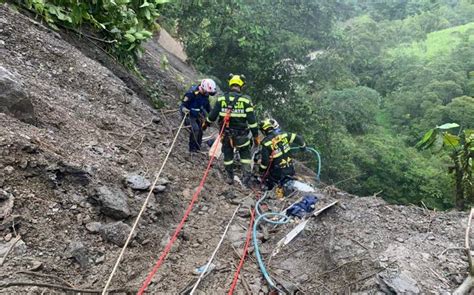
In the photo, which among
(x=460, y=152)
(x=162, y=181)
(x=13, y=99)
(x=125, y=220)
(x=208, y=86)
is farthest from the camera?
(x=208, y=86)

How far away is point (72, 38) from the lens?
7.02m

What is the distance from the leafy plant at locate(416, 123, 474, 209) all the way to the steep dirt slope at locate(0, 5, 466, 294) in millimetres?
922

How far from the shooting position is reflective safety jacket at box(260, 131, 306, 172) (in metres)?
6.20

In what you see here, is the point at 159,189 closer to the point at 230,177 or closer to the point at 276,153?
the point at 230,177

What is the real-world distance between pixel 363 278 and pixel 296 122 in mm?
8570

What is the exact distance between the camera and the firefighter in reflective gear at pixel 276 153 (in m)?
6.21

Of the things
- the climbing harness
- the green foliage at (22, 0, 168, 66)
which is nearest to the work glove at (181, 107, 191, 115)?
the climbing harness

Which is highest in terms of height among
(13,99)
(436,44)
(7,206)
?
(436,44)

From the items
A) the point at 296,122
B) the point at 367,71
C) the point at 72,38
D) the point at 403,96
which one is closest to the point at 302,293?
the point at 72,38

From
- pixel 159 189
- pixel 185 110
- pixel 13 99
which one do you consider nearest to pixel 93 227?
pixel 159 189

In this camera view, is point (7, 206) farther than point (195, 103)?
No

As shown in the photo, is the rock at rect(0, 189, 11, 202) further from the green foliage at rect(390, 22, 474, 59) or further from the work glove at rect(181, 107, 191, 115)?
the green foliage at rect(390, 22, 474, 59)

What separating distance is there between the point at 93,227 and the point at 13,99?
5.63ft

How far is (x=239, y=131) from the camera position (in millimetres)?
6148
